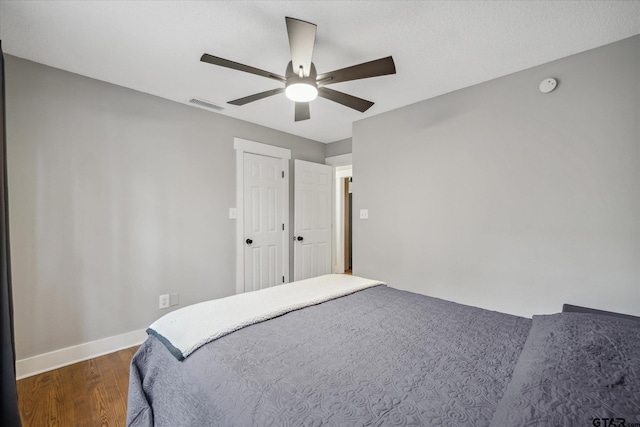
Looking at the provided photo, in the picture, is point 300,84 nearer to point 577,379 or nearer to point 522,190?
point 577,379

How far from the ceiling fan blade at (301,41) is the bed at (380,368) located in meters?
1.45

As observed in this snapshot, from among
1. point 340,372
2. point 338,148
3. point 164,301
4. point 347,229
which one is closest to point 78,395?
point 164,301

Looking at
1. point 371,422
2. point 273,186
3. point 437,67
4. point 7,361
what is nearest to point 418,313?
point 371,422

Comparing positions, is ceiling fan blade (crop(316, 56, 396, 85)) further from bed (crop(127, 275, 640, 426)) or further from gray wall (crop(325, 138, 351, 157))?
gray wall (crop(325, 138, 351, 157))

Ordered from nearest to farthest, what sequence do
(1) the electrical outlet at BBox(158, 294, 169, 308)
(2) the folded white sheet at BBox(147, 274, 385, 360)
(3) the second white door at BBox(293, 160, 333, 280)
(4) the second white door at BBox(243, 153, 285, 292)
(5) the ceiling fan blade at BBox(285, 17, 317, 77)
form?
(2) the folded white sheet at BBox(147, 274, 385, 360)
(5) the ceiling fan blade at BBox(285, 17, 317, 77)
(1) the electrical outlet at BBox(158, 294, 169, 308)
(4) the second white door at BBox(243, 153, 285, 292)
(3) the second white door at BBox(293, 160, 333, 280)

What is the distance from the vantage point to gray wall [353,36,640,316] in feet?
6.13

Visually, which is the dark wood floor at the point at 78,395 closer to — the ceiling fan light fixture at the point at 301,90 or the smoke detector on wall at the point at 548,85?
the ceiling fan light fixture at the point at 301,90

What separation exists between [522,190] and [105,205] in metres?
3.57

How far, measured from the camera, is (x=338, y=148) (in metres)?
4.23

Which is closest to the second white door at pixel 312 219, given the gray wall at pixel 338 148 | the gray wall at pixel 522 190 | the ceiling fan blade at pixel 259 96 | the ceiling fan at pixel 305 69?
the gray wall at pixel 338 148

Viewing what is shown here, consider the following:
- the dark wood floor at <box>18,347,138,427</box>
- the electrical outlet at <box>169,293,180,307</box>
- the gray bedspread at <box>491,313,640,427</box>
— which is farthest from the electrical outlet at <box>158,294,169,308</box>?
the gray bedspread at <box>491,313,640,427</box>

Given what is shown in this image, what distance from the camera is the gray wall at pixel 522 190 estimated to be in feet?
6.13

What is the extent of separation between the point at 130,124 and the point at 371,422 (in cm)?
297

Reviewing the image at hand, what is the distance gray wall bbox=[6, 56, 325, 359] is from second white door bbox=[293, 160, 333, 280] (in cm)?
103
